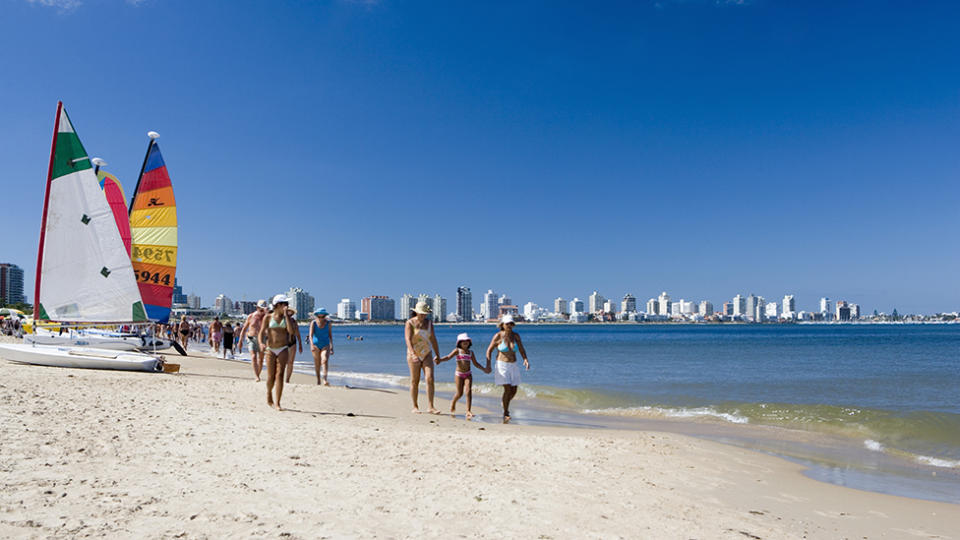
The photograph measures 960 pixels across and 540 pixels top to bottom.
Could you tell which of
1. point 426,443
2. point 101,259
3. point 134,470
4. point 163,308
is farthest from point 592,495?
point 163,308

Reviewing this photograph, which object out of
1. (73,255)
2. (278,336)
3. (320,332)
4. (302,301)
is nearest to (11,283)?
(302,301)

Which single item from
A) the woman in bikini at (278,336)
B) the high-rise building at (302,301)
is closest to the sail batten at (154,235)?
the woman in bikini at (278,336)

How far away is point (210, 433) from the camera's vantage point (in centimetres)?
593

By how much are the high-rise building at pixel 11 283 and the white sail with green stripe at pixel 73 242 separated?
127775 millimetres

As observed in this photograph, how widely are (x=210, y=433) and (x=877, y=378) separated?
22.5 metres

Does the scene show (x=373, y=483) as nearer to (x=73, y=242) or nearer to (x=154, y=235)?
(x=73, y=242)

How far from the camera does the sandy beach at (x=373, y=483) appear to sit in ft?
11.8

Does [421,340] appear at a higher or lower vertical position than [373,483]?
higher

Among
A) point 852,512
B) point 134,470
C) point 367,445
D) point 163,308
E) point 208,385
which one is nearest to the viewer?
point 134,470

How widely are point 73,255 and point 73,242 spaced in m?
0.29

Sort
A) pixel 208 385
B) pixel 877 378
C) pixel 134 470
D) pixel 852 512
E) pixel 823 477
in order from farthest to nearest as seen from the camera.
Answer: pixel 877 378
pixel 208 385
pixel 823 477
pixel 852 512
pixel 134 470

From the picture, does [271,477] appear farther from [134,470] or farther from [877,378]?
[877,378]

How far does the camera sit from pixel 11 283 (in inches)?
4791

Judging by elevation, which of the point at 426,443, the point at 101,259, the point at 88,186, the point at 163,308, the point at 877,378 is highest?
the point at 88,186
